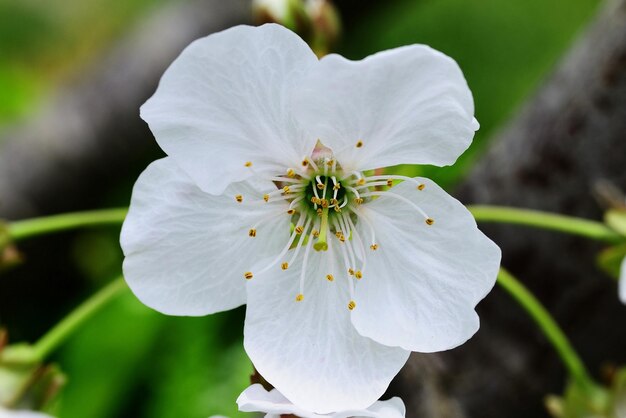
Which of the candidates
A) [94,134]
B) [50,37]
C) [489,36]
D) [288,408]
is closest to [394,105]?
[288,408]

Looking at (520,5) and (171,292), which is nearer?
(171,292)

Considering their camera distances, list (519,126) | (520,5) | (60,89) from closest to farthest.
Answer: (519,126), (60,89), (520,5)

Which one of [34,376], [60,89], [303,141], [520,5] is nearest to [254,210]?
[303,141]

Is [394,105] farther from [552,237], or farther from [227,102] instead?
[552,237]

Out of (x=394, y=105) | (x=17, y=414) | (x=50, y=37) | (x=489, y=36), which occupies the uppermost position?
(x=394, y=105)

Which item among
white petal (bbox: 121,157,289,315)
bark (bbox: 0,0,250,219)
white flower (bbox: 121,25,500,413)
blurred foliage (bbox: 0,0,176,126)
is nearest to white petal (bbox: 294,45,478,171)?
white flower (bbox: 121,25,500,413)

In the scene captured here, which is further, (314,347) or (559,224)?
(559,224)

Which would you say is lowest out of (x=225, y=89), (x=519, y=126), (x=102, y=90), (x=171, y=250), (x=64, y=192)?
(x=64, y=192)

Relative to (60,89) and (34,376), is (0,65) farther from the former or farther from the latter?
(34,376)
